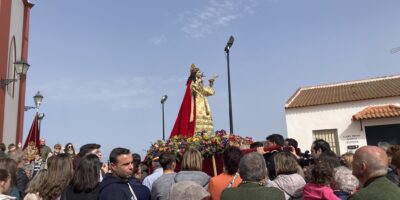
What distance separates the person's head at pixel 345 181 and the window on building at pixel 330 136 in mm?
15922

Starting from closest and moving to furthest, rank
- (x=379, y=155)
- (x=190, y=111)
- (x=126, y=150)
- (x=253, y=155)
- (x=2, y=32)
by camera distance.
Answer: (x=379, y=155) < (x=253, y=155) < (x=126, y=150) < (x=190, y=111) < (x=2, y=32)

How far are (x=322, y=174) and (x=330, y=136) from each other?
16.7 m

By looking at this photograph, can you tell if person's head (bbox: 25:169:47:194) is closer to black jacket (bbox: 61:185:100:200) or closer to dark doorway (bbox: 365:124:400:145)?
black jacket (bbox: 61:185:100:200)

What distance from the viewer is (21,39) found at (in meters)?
17.7

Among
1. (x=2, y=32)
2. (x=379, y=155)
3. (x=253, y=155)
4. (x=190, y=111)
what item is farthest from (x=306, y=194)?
(x=2, y=32)

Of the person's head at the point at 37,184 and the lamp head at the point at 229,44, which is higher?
the lamp head at the point at 229,44

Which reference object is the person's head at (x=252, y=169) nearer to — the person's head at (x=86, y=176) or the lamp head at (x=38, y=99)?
the person's head at (x=86, y=176)

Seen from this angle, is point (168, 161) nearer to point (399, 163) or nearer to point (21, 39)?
point (399, 163)

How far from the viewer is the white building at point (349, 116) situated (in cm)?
1808

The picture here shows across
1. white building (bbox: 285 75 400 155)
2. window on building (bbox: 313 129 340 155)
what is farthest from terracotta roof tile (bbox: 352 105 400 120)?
window on building (bbox: 313 129 340 155)

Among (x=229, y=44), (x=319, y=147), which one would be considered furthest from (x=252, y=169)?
(x=229, y=44)

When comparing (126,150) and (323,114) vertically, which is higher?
(323,114)

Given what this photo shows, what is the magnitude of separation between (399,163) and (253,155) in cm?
176

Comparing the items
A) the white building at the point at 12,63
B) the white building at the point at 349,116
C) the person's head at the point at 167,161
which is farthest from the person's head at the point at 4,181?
the white building at the point at 349,116
